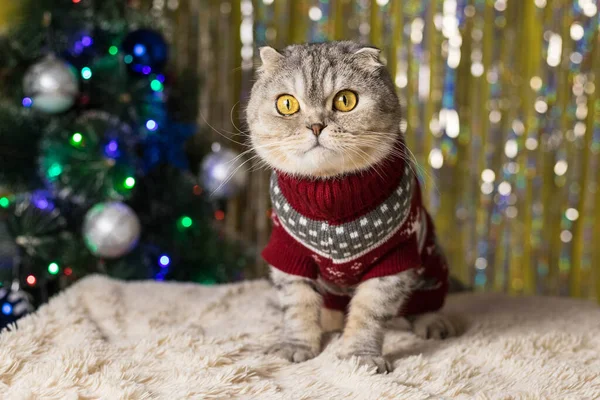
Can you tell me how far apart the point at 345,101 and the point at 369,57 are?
108 millimetres

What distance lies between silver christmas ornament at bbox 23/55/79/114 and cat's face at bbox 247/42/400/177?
0.67 m

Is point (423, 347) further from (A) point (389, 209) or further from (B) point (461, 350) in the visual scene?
(A) point (389, 209)

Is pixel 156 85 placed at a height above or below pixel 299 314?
above

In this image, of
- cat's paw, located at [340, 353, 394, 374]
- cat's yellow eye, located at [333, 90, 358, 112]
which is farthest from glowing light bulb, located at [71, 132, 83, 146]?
cat's paw, located at [340, 353, 394, 374]

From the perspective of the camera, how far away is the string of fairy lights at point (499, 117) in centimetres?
218

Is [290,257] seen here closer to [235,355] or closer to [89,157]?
[235,355]

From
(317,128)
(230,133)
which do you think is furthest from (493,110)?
(317,128)

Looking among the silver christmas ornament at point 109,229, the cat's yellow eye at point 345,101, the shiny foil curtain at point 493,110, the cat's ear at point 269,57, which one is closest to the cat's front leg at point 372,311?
the cat's yellow eye at point 345,101

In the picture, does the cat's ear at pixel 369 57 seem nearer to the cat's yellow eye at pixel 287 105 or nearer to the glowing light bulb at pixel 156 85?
the cat's yellow eye at pixel 287 105

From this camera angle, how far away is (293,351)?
125 cm

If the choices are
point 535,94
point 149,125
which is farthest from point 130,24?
point 535,94

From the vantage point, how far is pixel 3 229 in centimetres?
164

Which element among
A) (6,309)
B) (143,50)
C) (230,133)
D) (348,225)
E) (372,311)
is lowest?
(6,309)

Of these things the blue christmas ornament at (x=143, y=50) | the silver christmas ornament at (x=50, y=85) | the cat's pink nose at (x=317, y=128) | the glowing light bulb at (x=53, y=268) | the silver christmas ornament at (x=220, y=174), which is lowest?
the glowing light bulb at (x=53, y=268)
